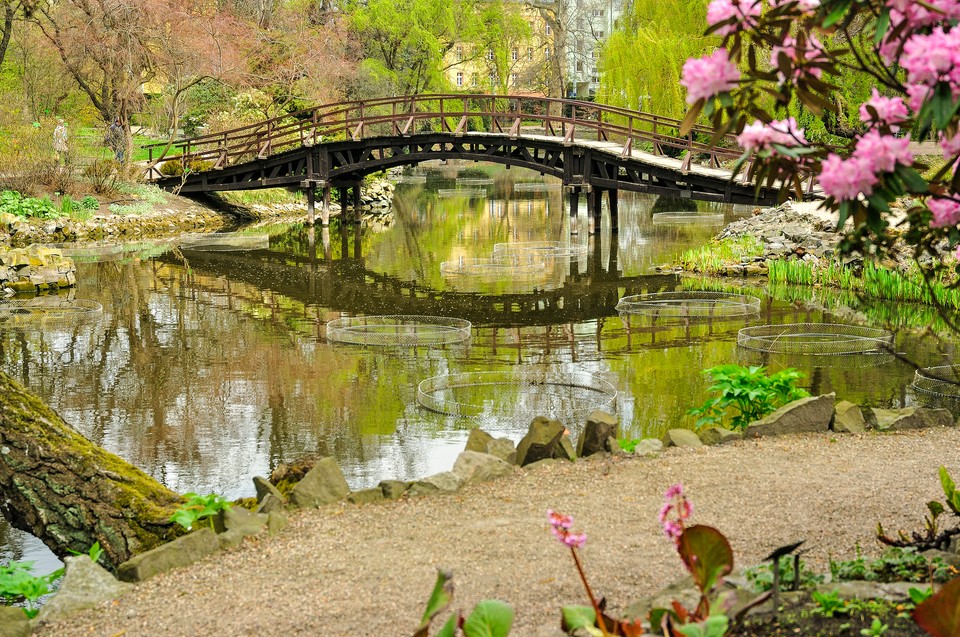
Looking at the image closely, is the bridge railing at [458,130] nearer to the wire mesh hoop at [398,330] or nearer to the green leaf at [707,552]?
the wire mesh hoop at [398,330]

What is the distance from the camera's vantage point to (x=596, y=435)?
767cm

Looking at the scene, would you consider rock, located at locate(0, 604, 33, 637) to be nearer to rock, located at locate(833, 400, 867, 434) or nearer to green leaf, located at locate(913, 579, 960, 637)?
green leaf, located at locate(913, 579, 960, 637)

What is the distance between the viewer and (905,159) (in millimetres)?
3615

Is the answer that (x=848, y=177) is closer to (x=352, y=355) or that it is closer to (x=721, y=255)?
(x=352, y=355)

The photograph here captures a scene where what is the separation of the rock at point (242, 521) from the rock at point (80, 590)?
2.40ft

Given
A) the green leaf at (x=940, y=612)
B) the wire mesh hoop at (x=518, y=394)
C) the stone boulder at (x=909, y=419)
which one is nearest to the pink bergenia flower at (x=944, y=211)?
the green leaf at (x=940, y=612)

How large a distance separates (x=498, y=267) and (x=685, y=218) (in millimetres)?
12373

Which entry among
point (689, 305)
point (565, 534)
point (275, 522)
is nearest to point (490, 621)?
point (565, 534)

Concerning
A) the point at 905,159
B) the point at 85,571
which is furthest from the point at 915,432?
the point at 85,571

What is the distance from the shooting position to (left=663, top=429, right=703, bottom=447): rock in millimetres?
8016

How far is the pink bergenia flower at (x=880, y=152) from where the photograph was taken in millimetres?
3555

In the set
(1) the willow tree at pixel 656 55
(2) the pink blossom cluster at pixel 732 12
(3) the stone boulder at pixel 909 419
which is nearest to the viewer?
(2) the pink blossom cluster at pixel 732 12

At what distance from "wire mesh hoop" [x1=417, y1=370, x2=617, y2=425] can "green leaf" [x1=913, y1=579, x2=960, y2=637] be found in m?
7.18

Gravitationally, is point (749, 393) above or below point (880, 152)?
below
